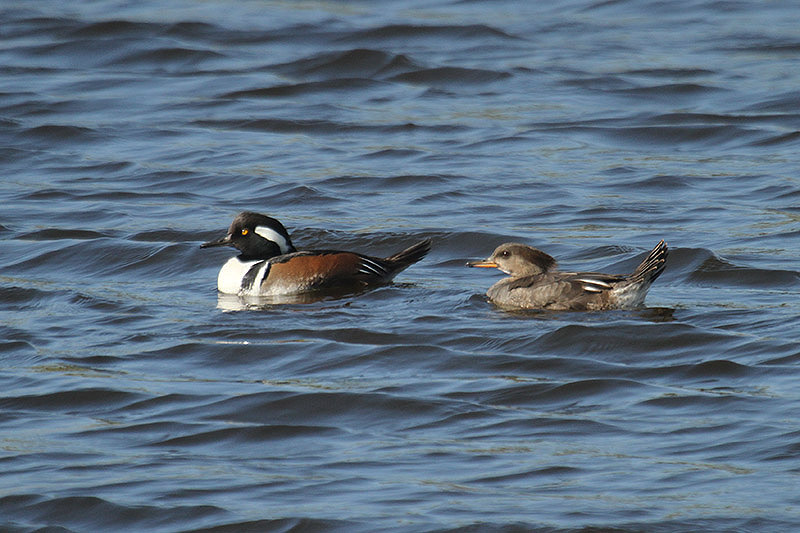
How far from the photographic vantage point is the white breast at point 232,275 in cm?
1161

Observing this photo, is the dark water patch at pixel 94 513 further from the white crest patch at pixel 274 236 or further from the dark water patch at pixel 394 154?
the dark water patch at pixel 394 154

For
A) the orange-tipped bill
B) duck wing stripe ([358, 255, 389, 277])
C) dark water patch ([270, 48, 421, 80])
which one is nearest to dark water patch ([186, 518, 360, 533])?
the orange-tipped bill

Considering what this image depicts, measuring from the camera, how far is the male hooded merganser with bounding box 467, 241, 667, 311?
1024 centimetres

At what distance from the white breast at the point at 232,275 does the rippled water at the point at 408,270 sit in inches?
10.7

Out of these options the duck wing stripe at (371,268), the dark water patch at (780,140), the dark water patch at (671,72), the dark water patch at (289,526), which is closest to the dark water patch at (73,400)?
the dark water patch at (289,526)

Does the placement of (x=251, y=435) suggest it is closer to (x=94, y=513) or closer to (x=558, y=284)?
(x=94, y=513)

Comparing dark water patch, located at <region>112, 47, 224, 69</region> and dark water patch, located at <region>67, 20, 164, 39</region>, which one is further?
dark water patch, located at <region>67, 20, 164, 39</region>

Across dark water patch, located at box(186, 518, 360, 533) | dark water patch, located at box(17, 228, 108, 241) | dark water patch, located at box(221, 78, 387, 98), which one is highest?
dark water patch, located at box(186, 518, 360, 533)

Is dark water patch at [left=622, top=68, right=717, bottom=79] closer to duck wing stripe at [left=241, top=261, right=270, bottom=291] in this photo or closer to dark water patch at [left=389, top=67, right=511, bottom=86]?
dark water patch at [left=389, top=67, right=511, bottom=86]

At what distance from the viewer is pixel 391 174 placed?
51.2 feet

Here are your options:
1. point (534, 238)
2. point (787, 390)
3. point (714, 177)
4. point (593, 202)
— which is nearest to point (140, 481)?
point (787, 390)

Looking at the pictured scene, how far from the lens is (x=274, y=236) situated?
12281mm

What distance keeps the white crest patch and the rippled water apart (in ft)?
2.13

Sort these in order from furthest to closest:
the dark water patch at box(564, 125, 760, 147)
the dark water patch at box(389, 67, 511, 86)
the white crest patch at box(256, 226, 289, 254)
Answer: the dark water patch at box(389, 67, 511, 86) → the dark water patch at box(564, 125, 760, 147) → the white crest patch at box(256, 226, 289, 254)
